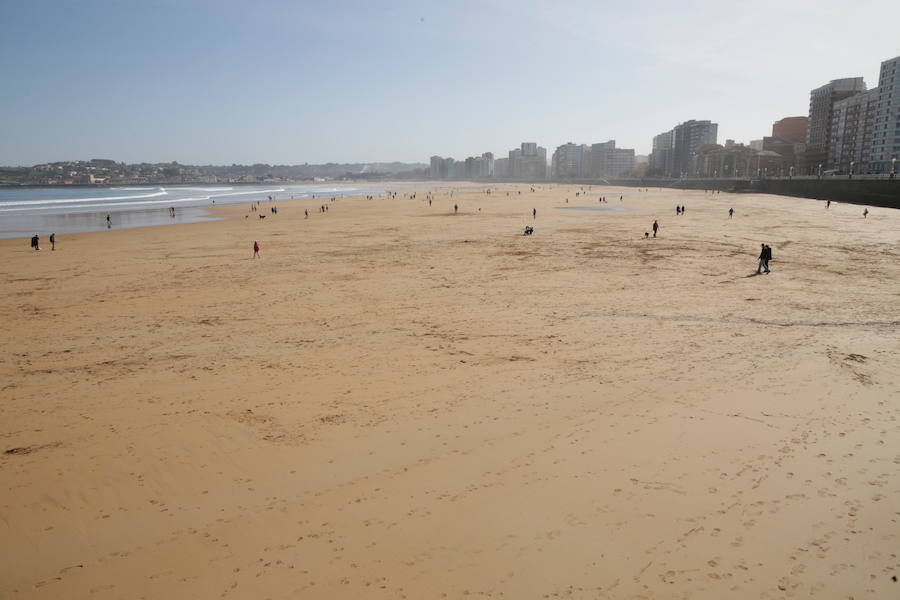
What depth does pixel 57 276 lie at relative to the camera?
2048cm

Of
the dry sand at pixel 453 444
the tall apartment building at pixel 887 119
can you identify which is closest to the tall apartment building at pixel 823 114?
the tall apartment building at pixel 887 119

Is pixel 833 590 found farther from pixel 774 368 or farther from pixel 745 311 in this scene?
pixel 745 311

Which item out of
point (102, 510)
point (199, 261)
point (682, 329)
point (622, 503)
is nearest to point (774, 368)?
point (682, 329)

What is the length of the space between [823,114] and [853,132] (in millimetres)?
19787

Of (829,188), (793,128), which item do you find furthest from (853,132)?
(829,188)

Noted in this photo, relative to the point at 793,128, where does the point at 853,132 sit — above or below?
below

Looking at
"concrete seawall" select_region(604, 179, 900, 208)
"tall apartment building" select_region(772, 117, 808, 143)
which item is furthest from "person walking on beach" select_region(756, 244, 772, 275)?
"tall apartment building" select_region(772, 117, 808, 143)

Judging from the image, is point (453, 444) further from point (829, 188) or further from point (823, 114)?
point (823, 114)

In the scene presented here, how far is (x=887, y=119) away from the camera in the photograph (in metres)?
114

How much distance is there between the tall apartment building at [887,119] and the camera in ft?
364

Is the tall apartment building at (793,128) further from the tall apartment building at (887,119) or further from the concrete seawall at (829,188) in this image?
the concrete seawall at (829,188)

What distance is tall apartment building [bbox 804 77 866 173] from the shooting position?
452ft

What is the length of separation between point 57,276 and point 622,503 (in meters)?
23.9

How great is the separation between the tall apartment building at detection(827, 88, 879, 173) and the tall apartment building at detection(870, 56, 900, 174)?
2.48 meters
